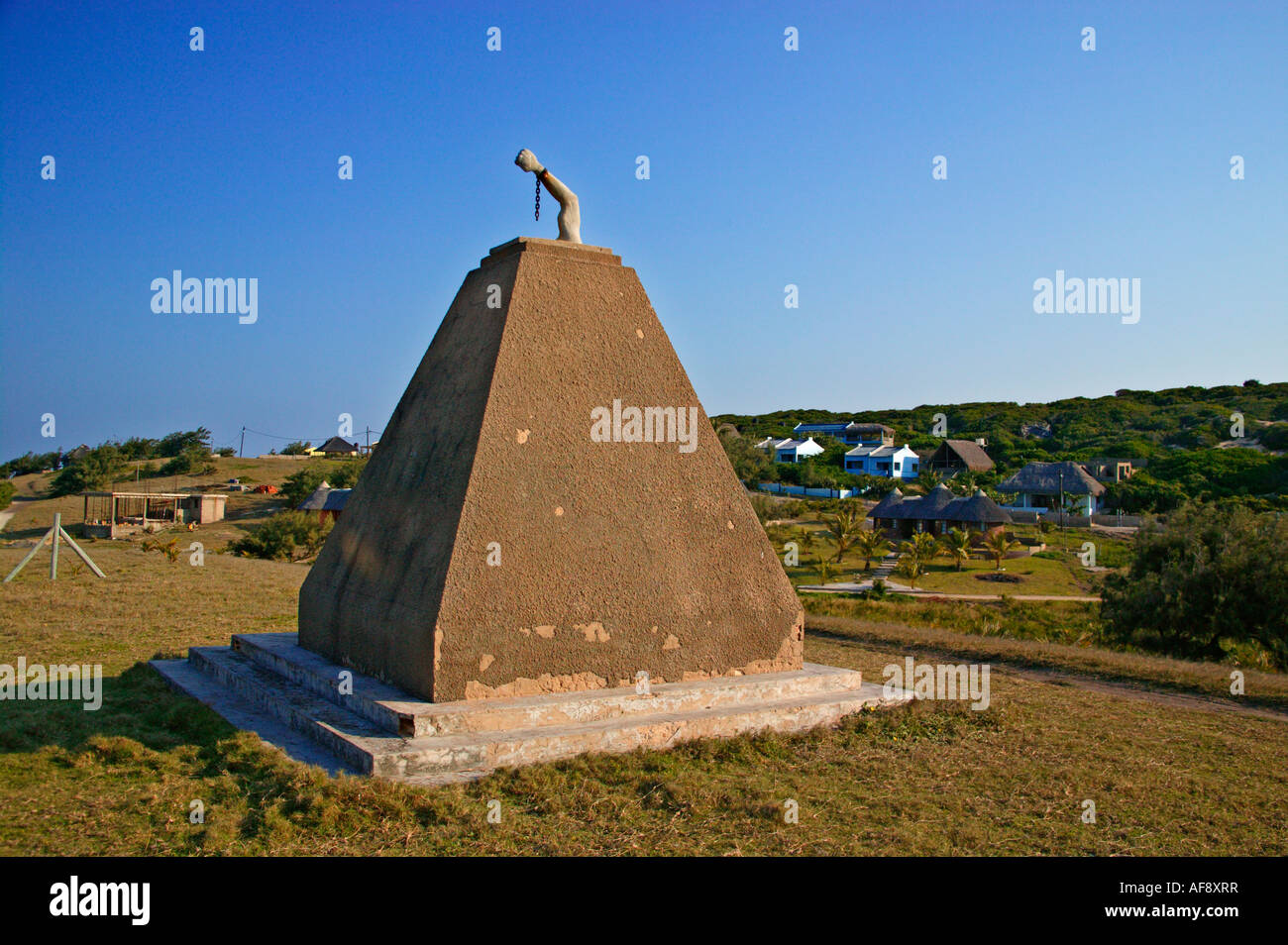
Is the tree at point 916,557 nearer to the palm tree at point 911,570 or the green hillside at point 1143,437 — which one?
the palm tree at point 911,570

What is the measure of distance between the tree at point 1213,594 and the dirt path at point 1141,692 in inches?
208

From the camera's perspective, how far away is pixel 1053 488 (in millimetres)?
44188

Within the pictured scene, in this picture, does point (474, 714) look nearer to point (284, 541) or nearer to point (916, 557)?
point (284, 541)

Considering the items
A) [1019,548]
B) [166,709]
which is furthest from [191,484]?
[166,709]

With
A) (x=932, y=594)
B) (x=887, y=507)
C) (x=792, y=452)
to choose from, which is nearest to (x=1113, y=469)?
(x=887, y=507)

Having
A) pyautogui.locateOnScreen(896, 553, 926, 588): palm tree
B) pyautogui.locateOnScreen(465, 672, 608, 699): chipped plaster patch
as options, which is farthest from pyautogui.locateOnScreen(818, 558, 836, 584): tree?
pyautogui.locateOnScreen(465, 672, 608, 699): chipped plaster patch

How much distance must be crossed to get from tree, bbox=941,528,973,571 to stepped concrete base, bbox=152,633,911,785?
24787 mm

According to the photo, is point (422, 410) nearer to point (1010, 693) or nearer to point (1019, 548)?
point (1010, 693)

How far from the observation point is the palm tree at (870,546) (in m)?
30.2

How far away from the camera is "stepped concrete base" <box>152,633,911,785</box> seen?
4875 mm

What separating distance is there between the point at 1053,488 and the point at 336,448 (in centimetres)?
5266

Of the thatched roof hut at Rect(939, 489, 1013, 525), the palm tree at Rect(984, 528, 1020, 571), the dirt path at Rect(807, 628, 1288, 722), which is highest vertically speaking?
the thatched roof hut at Rect(939, 489, 1013, 525)

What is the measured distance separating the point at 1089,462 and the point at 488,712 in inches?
2114

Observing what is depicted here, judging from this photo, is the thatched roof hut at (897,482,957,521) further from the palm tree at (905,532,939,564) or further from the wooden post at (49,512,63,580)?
the wooden post at (49,512,63,580)
